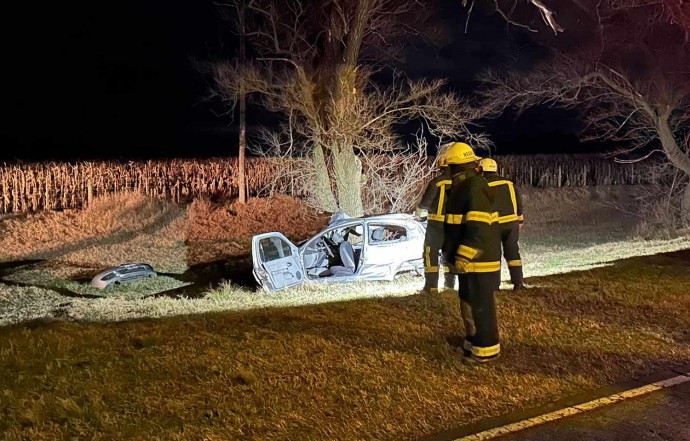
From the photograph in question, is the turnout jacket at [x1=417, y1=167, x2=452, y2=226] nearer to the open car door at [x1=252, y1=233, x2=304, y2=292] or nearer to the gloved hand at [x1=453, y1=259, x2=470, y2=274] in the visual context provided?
the gloved hand at [x1=453, y1=259, x2=470, y2=274]

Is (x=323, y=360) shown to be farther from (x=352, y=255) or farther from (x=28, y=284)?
(x=28, y=284)

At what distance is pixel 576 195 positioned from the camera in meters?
31.5

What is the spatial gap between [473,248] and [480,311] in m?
0.56

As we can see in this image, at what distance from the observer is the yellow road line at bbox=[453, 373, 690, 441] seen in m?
4.41

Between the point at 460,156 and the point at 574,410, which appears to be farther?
the point at 460,156

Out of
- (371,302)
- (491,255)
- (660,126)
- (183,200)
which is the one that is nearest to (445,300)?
(371,302)

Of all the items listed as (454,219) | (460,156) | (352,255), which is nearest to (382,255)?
(352,255)

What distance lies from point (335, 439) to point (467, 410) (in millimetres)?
1036

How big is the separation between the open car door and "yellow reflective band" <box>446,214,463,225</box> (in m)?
5.98

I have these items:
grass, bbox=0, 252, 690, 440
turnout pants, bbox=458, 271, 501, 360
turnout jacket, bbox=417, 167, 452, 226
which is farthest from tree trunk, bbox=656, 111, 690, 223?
turnout pants, bbox=458, 271, 501, 360

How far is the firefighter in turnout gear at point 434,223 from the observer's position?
25.5ft

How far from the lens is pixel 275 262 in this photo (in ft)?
36.4

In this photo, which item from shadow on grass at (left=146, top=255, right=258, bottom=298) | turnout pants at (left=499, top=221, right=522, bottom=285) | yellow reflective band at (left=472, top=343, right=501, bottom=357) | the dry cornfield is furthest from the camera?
the dry cornfield

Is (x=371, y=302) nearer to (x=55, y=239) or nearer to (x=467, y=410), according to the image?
(x=467, y=410)
